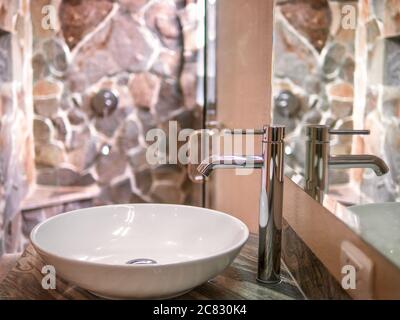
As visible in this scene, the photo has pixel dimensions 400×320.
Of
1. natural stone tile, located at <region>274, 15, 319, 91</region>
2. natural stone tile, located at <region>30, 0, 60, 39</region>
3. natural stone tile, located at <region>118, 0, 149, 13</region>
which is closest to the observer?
natural stone tile, located at <region>274, 15, 319, 91</region>

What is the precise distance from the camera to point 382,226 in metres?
0.75

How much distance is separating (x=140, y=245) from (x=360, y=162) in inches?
22.8

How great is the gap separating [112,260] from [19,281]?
21 cm

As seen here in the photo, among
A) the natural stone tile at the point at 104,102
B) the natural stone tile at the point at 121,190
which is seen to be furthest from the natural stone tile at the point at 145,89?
the natural stone tile at the point at 121,190

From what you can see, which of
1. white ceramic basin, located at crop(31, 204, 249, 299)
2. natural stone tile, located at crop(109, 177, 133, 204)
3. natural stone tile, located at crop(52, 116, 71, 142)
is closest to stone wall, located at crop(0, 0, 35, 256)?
natural stone tile, located at crop(52, 116, 71, 142)

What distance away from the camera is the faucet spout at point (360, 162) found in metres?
0.83

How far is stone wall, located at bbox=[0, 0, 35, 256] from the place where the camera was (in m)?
2.54

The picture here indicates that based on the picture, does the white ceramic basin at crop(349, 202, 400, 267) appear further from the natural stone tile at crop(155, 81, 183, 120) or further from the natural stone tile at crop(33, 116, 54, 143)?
the natural stone tile at crop(33, 116, 54, 143)

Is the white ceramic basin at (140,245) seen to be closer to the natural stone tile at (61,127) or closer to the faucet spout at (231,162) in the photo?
the faucet spout at (231,162)

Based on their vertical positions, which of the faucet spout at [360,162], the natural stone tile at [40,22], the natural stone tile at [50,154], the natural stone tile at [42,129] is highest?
the natural stone tile at [40,22]

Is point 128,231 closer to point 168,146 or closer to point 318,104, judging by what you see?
point 318,104

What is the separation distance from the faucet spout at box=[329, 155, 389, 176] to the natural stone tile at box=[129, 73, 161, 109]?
2135 mm

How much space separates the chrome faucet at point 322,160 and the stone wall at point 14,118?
6.28ft
